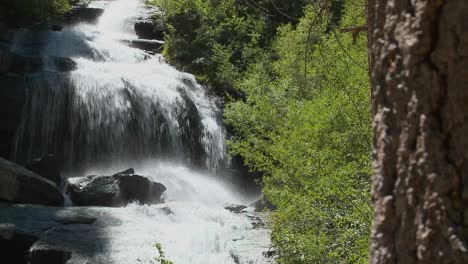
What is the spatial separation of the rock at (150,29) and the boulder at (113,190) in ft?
45.3

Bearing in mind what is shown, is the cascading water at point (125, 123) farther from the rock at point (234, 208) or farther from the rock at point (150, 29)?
the rock at point (150, 29)

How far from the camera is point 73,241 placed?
9961 millimetres

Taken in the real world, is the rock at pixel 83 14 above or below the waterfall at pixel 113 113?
above

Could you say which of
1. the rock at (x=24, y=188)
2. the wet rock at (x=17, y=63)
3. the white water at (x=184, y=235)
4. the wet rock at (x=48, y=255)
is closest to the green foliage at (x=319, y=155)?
the white water at (x=184, y=235)

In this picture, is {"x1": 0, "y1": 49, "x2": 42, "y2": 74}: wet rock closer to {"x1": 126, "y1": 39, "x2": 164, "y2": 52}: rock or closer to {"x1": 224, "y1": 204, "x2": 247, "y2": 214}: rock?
{"x1": 126, "y1": 39, "x2": 164, "y2": 52}: rock

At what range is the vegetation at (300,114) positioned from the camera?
22.4 ft

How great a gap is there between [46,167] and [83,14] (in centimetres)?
1628

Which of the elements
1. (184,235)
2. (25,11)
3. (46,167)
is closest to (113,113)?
(46,167)

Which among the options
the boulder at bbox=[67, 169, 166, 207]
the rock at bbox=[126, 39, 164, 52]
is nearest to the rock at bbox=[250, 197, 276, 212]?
the boulder at bbox=[67, 169, 166, 207]

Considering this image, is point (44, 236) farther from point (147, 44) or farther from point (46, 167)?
point (147, 44)

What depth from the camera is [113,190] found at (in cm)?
1359

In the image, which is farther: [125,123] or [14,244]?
[125,123]

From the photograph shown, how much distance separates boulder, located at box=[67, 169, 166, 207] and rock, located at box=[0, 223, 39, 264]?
11.4ft

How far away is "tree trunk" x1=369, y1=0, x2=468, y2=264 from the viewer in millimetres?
1383
